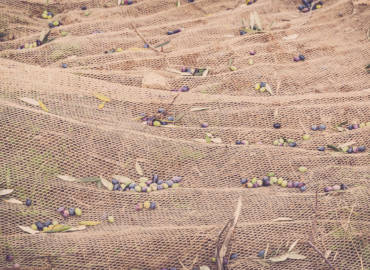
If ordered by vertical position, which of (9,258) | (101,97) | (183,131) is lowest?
(9,258)

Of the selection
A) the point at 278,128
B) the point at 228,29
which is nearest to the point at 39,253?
the point at 278,128

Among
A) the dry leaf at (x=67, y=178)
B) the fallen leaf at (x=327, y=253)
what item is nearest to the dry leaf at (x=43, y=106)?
the dry leaf at (x=67, y=178)

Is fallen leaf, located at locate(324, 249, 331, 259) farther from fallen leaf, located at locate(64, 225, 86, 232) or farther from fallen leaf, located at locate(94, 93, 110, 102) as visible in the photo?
fallen leaf, located at locate(94, 93, 110, 102)

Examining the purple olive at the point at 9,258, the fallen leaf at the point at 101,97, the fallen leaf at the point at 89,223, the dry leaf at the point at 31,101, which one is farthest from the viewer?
the fallen leaf at the point at 101,97

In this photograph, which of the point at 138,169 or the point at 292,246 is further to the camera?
the point at 138,169

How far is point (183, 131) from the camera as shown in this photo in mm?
3299

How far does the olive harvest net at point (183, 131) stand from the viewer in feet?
8.86

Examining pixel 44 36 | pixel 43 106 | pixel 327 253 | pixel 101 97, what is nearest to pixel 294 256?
pixel 327 253

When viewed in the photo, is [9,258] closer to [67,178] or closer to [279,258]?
[67,178]

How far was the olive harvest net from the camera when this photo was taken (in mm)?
2699

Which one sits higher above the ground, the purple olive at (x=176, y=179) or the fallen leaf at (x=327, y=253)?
the purple olive at (x=176, y=179)

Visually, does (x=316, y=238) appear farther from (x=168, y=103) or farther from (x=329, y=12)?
(x=329, y=12)

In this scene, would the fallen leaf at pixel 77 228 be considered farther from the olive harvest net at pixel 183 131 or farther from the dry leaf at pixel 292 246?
the dry leaf at pixel 292 246

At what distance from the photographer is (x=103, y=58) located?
12.4 feet
